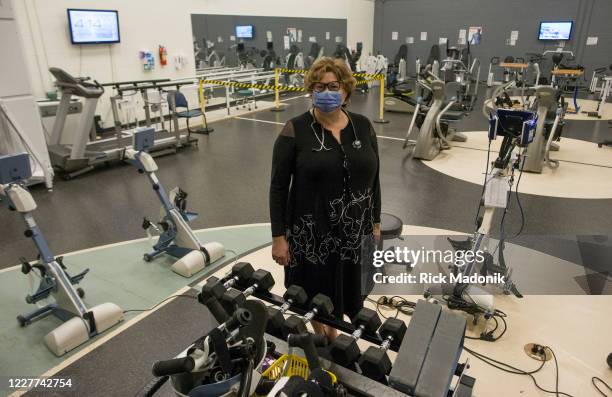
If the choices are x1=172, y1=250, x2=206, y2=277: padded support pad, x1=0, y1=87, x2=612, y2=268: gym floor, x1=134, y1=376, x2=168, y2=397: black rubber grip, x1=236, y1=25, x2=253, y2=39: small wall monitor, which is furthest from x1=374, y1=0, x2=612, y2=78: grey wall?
x1=134, y1=376, x2=168, y2=397: black rubber grip

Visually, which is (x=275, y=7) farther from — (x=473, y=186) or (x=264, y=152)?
(x=473, y=186)

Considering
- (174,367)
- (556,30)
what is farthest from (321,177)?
(556,30)

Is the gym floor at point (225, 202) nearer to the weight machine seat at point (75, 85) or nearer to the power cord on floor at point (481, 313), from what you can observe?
the weight machine seat at point (75, 85)

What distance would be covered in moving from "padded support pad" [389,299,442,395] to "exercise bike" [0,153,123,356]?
7.65 feet

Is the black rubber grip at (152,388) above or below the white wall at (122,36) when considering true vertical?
below

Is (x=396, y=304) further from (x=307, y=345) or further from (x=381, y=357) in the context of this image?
(x=307, y=345)

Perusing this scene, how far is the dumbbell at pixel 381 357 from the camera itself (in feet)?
4.06

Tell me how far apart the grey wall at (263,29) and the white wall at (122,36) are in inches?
8.3

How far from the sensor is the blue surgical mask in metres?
1.95

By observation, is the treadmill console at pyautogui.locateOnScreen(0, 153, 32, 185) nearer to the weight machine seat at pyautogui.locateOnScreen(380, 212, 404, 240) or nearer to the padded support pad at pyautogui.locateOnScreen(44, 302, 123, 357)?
the padded support pad at pyautogui.locateOnScreen(44, 302, 123, 357)

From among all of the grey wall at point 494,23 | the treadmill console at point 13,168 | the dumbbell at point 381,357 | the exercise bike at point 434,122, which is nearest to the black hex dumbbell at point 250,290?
the dumbbell at point 381,357

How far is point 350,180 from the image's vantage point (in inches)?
77.8

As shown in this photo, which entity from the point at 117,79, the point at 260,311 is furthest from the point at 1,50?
the point at 260,311

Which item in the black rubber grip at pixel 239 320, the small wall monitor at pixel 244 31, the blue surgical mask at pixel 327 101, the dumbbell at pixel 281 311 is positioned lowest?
the dumbbell at pixel 281 311
